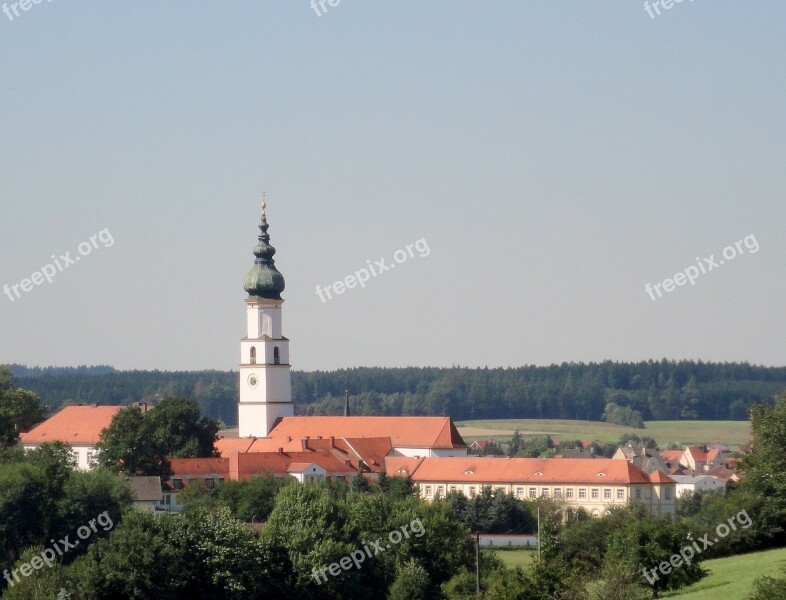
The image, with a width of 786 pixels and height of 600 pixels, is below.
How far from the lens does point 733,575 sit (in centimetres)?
4244

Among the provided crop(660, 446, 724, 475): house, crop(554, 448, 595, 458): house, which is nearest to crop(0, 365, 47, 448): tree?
crop(554, 448, 595, 458): house

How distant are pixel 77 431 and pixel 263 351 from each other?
1582cm

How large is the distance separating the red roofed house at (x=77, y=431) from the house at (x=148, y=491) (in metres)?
21.8

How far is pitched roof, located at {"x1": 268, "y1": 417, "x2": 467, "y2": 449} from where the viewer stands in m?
96.8

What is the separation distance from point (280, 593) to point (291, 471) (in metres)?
38.6

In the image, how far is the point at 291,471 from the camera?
87938 mm

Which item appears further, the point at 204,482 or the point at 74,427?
the point at 74,427

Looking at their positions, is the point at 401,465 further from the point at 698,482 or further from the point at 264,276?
the point at 698,482

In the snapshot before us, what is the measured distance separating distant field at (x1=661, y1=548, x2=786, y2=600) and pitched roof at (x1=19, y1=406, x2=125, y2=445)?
Result: 59.8 metres

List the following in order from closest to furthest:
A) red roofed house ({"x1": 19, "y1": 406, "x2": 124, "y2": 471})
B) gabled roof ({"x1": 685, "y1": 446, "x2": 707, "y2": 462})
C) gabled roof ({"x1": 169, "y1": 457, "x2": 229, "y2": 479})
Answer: gabled roof ({"x1": 169, "y1": 457, "x2": 229, "y2": 479})
red roofed house ({"x1": 19, "y1": 406, "x2": 124, "y2": 471})
gabled roof ({"x1": 685, "y1": 446, "x2": 707, "y2": 462})

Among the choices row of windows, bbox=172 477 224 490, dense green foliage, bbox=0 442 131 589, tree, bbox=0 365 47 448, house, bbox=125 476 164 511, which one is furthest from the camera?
tree, bbox=0 365 47 448

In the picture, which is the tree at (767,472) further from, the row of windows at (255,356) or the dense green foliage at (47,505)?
the row of windows at (255,356)

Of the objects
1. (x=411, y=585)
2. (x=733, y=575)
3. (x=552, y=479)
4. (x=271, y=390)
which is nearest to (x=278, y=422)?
(x=271, y=390)

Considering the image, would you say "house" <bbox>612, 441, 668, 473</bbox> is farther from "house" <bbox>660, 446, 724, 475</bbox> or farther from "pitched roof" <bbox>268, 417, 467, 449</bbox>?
"pitched roof" <bbox>268, 417, 467, 449</bbox>
